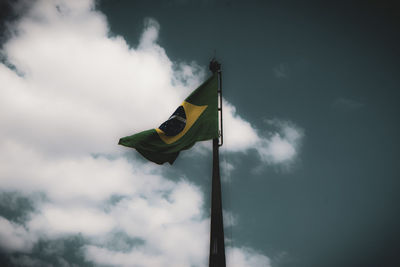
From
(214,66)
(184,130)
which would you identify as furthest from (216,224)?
(214,66)

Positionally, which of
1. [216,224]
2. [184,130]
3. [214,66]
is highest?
[214,66]

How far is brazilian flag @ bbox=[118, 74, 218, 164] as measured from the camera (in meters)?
10.3

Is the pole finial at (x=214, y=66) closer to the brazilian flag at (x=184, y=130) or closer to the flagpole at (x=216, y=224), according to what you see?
the brazilian flag at (x=184, y=130)

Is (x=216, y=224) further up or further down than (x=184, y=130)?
further down

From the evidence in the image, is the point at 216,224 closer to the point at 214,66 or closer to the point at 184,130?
the point at 184,130

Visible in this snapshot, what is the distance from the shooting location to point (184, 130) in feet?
35.7

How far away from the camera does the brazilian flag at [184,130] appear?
1029 centimetres

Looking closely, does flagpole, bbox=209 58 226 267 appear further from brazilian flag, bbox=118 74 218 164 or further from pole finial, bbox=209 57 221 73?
pole finial, bbox=209 57 221 73

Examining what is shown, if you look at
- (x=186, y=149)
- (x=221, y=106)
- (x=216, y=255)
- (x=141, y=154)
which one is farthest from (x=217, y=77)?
(x=216, y=255)

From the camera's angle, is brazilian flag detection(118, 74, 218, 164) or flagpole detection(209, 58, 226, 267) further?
brazilian flag detection(118, 74, 218, 164)

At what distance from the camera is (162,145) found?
34.7 feet

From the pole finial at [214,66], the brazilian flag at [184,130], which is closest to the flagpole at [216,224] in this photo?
the brazilian flag at [184,130]

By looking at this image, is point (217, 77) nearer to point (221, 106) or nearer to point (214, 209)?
point (221, 106)

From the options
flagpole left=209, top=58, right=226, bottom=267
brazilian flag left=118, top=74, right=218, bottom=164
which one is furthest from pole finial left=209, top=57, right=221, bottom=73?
flagpole left=209, top=58, right=226, bottom=267
